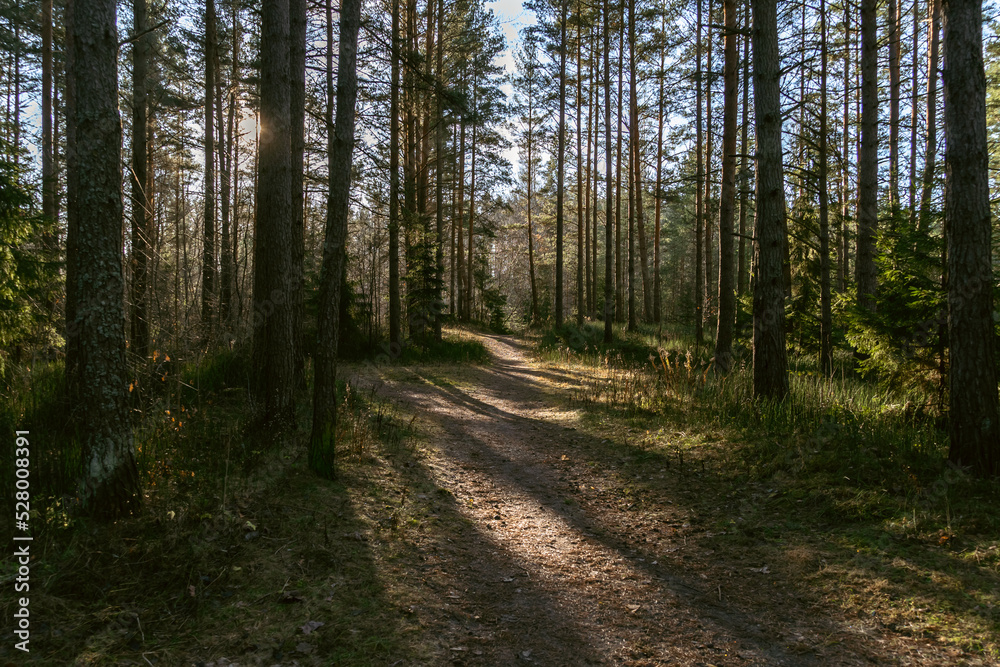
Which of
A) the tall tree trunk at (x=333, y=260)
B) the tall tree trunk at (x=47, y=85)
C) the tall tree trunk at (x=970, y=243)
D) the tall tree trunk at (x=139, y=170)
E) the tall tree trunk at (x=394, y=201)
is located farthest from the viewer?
the tall tree trunk at (x=394, y=201)

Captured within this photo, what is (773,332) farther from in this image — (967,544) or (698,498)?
(967,544)

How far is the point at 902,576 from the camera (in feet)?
10.9

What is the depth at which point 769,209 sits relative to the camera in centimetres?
690

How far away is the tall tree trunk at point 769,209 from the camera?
22.3ft

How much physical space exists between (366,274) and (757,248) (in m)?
10.7

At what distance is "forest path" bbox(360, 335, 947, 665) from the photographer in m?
2.85

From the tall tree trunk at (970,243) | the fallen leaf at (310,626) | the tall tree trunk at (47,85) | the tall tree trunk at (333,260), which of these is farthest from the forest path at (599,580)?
the tall tree trunk at (47,85)

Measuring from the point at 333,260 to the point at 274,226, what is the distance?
1447 millimetres

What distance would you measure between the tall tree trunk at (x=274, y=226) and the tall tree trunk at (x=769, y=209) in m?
6.22

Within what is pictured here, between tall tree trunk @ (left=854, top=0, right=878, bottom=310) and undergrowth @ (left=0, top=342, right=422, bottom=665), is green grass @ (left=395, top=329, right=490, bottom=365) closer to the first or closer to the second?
undergrowth @ (left=0, top=342, right=422, bottom=665)

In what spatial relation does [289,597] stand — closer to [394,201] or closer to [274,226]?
[274,226]

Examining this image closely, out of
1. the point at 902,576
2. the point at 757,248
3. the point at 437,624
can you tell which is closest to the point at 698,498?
the point at 902,576

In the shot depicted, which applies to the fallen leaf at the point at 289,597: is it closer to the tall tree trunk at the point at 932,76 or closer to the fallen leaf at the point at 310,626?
the fallen leaf at the point at 310,626

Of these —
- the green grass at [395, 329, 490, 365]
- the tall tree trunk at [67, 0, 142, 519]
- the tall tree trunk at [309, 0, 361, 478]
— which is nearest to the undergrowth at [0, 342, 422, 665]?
the tall tree trunk at [67, 0, 142, 519]
